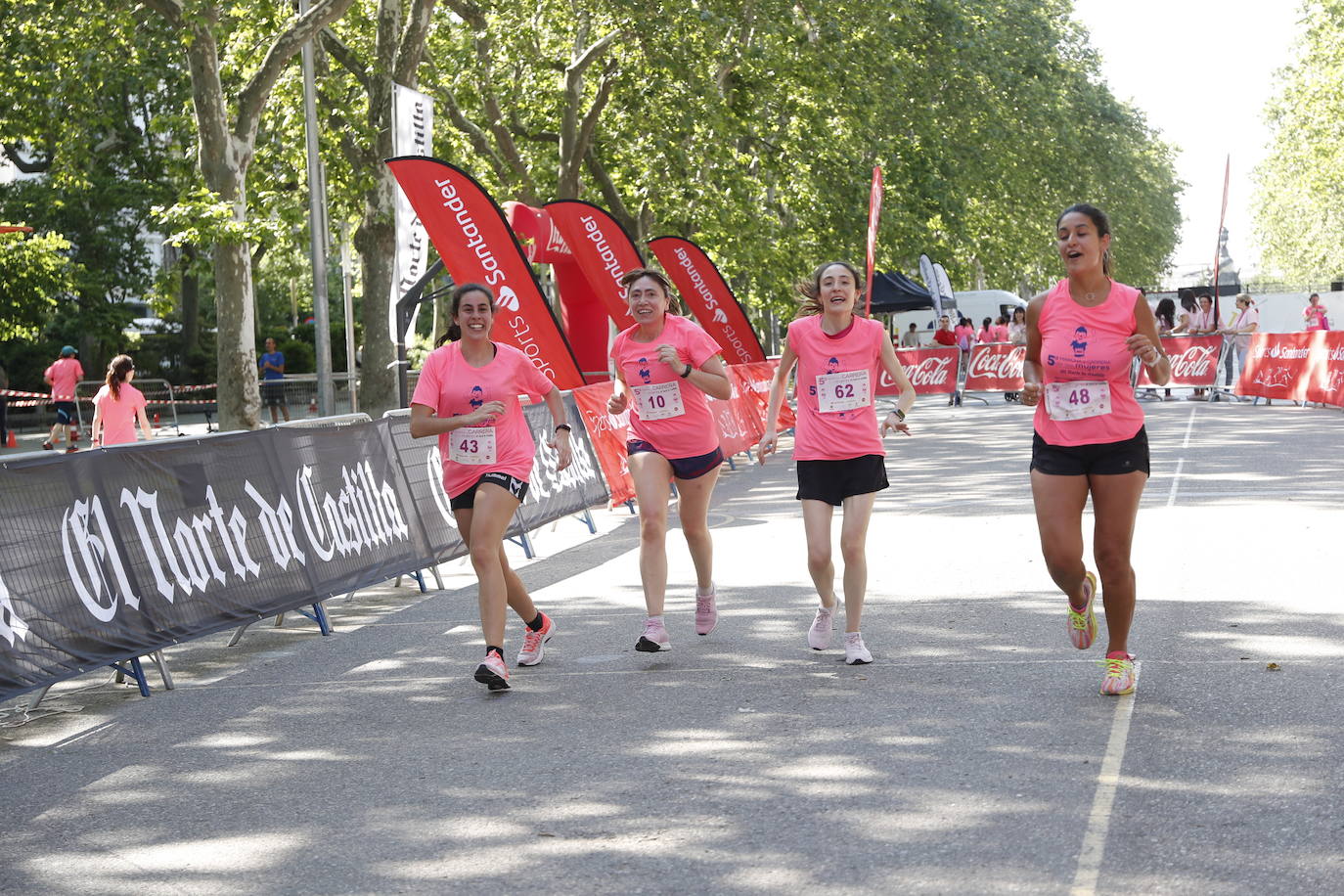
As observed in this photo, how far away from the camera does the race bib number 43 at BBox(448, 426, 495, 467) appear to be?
755cm

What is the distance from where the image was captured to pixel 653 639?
8.11 meters

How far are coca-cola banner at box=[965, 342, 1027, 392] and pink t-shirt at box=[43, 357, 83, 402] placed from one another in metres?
18.6

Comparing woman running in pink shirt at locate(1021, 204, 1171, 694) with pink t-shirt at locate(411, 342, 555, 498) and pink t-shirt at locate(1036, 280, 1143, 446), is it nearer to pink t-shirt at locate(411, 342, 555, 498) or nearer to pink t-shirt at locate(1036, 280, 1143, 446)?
pink t-shirt at locate(1036, 280, 1143, 446)

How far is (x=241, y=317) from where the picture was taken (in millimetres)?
21438

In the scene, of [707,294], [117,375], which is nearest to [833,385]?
[117,375]

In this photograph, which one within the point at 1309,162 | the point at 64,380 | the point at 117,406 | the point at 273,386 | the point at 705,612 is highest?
the point at 1309,162

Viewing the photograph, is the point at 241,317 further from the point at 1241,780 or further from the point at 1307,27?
the point at 1307,27

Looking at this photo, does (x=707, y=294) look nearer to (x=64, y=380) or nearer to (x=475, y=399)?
(x=64, y=380)

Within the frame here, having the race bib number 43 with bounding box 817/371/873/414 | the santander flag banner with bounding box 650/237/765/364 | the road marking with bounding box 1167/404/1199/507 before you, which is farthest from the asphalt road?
the santander flag banner with bounding box 650/237/765/364

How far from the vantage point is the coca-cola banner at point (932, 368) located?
1476 inches

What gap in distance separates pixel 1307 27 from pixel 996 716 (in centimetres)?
5590

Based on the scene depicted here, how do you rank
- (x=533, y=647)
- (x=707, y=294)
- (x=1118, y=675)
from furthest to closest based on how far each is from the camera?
(x=707, y=294)
(x=533, y=647)
(x=1118, y=675)

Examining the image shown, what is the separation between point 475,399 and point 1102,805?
11.6ft

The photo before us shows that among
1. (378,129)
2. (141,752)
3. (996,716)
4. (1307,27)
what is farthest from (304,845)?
(1307,27)
